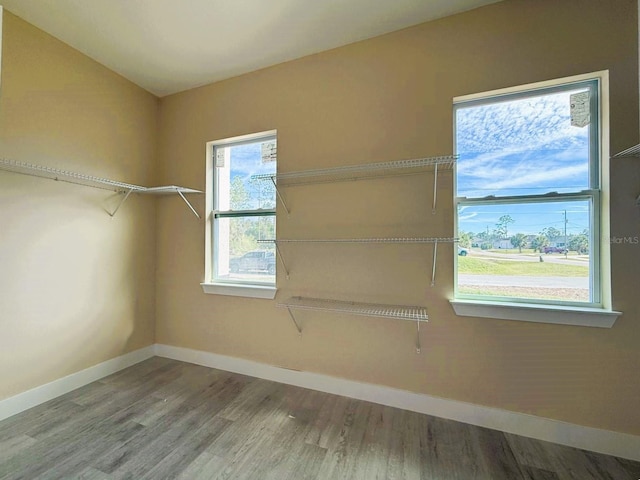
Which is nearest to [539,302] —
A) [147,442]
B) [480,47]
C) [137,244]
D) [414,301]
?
[414,301]

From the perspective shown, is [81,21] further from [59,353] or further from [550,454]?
[550,454]

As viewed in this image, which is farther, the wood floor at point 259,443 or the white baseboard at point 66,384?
the white baseboard at point 66,384

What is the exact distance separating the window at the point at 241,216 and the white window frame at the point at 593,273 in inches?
64.3

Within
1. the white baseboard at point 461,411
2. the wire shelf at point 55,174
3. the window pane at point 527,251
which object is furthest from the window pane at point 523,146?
the wire shelf at point 55,174

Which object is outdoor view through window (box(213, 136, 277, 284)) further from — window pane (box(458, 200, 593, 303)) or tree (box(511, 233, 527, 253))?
tree (box(511, 233, 527, 253))

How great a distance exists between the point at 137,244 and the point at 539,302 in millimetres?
3353

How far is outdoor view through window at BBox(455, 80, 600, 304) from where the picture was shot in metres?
1.61

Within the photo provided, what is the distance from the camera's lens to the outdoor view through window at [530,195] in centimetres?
161

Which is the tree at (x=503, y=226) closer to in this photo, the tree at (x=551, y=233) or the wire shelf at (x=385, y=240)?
the tree at (x=551, y=233)

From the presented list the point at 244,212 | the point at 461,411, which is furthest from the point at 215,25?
the point at 461,411

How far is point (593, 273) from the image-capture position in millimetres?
1592

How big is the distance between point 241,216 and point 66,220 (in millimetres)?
1319

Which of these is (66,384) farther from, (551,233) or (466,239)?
(551,233)

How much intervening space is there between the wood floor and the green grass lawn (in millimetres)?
1000
